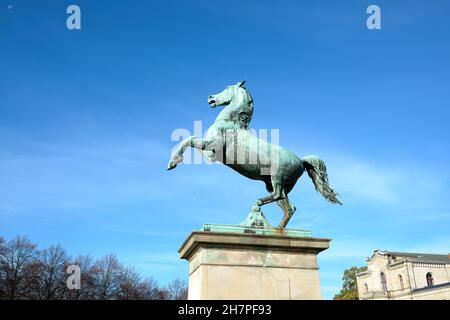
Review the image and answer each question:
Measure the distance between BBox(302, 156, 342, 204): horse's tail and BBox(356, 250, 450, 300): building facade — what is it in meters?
65.1

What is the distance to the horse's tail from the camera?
35.9 feet

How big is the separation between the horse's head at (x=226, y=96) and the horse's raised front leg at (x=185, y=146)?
4.37ft

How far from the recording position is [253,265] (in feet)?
29.7

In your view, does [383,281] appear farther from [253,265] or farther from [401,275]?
[253,265]

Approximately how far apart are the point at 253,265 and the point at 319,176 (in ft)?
10.7

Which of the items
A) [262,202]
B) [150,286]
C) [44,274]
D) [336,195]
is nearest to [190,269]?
[262,202]

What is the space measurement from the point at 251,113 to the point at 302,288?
4459 mm

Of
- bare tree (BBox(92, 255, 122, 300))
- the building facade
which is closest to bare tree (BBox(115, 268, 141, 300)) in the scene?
bare tree (BBox(92, 255, 122, 300))

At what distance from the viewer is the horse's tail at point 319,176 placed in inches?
431

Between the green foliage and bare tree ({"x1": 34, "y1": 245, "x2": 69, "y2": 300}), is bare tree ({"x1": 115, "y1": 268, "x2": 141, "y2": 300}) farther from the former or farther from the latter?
the green foliage

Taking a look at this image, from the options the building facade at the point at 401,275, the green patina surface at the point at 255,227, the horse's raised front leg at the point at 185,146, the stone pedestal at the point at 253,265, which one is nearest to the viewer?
the stone pedestal at the point at 253,265

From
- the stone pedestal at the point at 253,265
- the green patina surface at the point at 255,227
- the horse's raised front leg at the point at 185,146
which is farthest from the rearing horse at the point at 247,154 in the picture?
the stone pedestal at the point at 253,265
